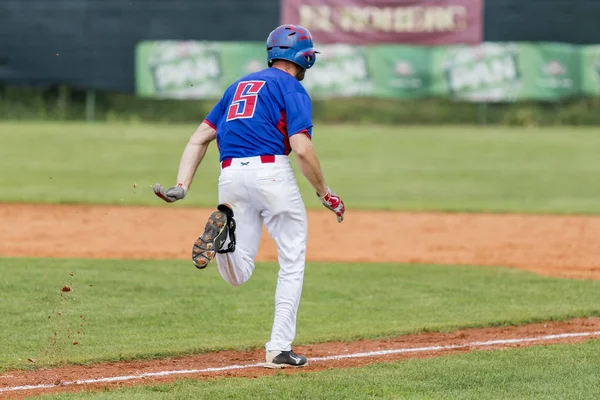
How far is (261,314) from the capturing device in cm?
851

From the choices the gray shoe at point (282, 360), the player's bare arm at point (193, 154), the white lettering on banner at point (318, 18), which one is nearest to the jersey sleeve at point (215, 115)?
the player's bare arm at point (193, 154)

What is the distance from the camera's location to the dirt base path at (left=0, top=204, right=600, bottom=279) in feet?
38.9

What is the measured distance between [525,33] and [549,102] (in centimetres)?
185

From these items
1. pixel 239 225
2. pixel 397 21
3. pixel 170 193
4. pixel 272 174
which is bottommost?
pixel 239 225

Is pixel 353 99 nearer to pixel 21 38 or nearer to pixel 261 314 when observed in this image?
pixel 21 38

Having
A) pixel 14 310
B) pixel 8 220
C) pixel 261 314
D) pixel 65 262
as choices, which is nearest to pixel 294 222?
pixel 261 314

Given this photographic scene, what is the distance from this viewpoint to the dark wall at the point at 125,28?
82.1ft

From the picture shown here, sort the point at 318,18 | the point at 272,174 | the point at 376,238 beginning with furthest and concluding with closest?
the point at 318,18 → the point at 376,238 → the point at 272,174

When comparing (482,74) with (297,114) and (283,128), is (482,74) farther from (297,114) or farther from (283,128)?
(297,114)

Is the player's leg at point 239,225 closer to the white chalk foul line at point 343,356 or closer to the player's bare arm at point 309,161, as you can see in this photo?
the player's bare arm at point 309,161

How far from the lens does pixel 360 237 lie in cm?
1367

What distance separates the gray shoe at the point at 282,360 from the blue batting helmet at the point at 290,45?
1.87 meters

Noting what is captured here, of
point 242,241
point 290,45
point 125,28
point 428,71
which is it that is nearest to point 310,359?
point 242,241

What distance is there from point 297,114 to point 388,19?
1931cm
